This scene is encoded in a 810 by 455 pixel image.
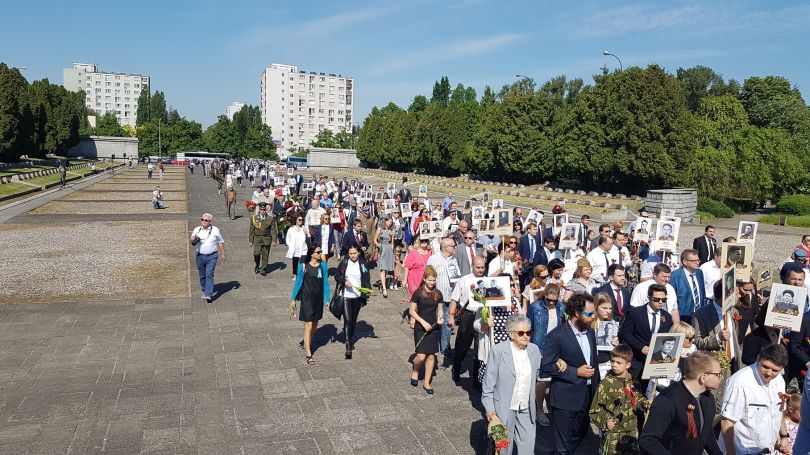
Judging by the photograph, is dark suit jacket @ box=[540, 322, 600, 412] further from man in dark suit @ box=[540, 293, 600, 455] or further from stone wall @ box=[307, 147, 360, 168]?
stone wall @ box=[307, 147, 360, 168]

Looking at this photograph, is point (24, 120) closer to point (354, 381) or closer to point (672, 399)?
point (354, 381)

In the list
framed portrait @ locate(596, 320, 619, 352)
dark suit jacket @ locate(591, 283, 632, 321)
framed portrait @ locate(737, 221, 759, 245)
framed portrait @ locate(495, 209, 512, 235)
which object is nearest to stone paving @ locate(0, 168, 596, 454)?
framed portrait @ locate(596, 320, 619, 352)

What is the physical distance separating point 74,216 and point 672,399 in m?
31.0

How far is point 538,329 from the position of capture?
708 centimetres

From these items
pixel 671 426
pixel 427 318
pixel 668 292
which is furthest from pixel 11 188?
pixel 671 426

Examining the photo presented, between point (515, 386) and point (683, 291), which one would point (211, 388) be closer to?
point (515, 386)

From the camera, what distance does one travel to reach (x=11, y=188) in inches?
1544

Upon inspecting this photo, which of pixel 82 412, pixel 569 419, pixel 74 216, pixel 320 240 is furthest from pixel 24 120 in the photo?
pixel 569 419

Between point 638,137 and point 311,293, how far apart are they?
39287 mm

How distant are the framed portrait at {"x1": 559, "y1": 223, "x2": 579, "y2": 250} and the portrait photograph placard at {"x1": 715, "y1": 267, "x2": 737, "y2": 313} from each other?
457cm

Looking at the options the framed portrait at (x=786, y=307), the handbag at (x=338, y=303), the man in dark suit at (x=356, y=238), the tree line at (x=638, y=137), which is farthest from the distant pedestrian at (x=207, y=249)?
the tree line at (x=638, y=137)

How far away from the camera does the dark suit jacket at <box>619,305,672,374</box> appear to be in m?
6.84

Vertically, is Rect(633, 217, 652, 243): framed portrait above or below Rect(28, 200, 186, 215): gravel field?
above

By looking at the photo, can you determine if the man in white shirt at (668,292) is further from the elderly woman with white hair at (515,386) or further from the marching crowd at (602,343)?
the elderly woman with white hair at (515,386)
